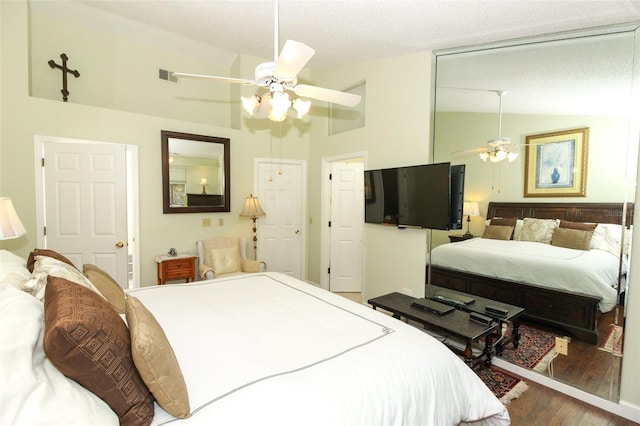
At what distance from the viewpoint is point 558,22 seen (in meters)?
2.44

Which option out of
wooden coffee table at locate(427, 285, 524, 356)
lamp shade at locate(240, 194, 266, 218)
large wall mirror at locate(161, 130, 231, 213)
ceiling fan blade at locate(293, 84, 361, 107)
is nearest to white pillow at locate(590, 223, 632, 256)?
wooden coffee table at locate(427, 285, 524, 356)

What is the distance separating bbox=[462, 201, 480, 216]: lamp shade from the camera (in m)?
2.98

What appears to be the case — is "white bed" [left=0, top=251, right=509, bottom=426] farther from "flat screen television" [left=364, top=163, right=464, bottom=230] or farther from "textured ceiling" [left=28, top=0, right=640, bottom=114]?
"textured ceiling" [left=28, top=0, right=640, bottom=114]

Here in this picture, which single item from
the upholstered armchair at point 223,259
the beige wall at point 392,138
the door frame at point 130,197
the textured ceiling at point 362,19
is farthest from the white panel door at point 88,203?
the beige wall at point 392,138

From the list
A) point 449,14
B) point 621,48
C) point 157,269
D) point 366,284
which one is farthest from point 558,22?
point 157,269

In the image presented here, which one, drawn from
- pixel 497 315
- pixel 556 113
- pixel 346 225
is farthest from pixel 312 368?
pixel 346 225

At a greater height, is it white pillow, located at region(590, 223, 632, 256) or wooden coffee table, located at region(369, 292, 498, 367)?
white pillow, located at region(590, 223, 632, 256)

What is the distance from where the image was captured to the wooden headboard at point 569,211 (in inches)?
86.5

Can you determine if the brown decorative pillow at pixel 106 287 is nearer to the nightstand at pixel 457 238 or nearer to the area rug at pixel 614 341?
the nightstand at pixel 457 238

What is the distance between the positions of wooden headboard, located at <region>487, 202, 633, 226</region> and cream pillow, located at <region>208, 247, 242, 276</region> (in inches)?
126

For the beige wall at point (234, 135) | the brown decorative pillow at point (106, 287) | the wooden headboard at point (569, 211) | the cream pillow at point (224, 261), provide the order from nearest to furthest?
the brown decorative pillow at point (106, 287), the wooden headboard at point (569, 211), the beige wall at point (234, 135), the cream pillow at point (224, 261)

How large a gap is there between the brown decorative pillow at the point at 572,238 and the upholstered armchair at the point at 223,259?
10.7ft

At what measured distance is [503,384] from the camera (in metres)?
2.48

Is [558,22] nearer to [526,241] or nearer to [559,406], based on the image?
[526,241]
